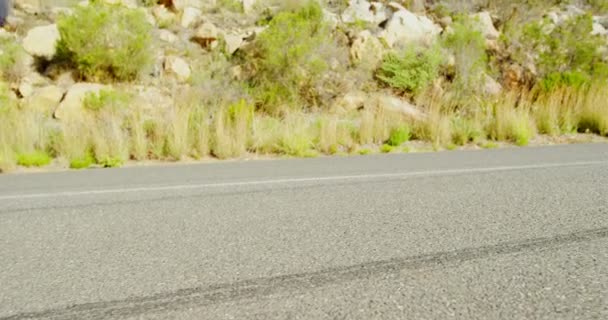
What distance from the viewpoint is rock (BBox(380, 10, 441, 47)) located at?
1958cm

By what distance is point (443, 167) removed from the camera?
5.91 meters

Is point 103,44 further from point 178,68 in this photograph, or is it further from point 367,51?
point 367,51

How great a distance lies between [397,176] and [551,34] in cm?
1600

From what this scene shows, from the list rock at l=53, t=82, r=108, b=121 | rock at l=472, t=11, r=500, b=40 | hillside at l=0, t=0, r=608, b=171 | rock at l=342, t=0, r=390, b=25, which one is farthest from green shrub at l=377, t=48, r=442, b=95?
rock at l=53, t=82, r=108, b=121

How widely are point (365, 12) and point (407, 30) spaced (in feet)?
9.69

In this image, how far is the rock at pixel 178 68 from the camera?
1648cm

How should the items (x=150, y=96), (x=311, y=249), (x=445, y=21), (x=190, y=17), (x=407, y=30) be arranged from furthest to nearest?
(x=445, y=21) → (x=190, y=17) → (x=407, y=30) → (x=150, y=96) → (x=311, y=249)

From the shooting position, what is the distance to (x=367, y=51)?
17.8 metres

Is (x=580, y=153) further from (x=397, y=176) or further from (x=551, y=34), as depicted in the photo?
(x=551, y=34)

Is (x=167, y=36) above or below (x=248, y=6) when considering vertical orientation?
below

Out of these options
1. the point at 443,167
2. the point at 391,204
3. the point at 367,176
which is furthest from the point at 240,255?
the point at 443,167

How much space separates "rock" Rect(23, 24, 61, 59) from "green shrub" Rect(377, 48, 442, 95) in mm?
12221

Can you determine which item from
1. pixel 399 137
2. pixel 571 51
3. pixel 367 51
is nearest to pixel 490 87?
pixel 571 51

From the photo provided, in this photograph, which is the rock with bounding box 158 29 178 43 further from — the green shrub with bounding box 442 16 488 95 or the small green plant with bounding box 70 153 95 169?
the small green plant with bounding box 70 153 95 169
